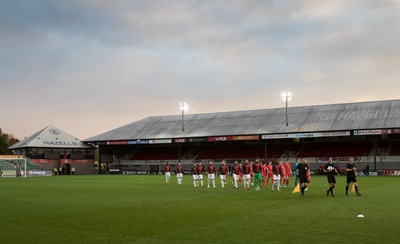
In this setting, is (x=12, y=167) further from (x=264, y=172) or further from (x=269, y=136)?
(x=264, y=172)

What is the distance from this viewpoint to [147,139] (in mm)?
66688

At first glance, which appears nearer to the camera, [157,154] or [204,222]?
[204,222]

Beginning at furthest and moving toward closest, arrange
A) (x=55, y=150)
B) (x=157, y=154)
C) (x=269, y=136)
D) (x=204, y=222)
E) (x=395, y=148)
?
(x=157, y=154), (x=55, y=150), (x=269, y=136), (x=395, y=148), (x=204, y=222)

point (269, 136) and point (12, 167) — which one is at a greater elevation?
point (269, 136)

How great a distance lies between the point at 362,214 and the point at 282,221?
2946 millimetres

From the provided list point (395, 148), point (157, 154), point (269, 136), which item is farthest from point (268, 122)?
point (157, 154)

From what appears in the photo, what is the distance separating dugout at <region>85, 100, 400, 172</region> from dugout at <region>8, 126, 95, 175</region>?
2.89 meters

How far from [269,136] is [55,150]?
35582 mm

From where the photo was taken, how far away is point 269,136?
5744cm

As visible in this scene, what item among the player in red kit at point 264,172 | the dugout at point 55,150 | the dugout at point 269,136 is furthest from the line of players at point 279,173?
the dugout at point 55,150

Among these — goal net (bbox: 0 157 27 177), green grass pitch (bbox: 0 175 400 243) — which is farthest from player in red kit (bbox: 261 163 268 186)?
goal net (bbox: 0 157 27 177)

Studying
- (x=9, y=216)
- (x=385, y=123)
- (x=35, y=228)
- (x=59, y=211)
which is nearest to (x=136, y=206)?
(x=59, y=211)

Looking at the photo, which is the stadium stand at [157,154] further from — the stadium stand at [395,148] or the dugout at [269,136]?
the stadium stand at [395,148]

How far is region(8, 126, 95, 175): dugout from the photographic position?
2756 inches
